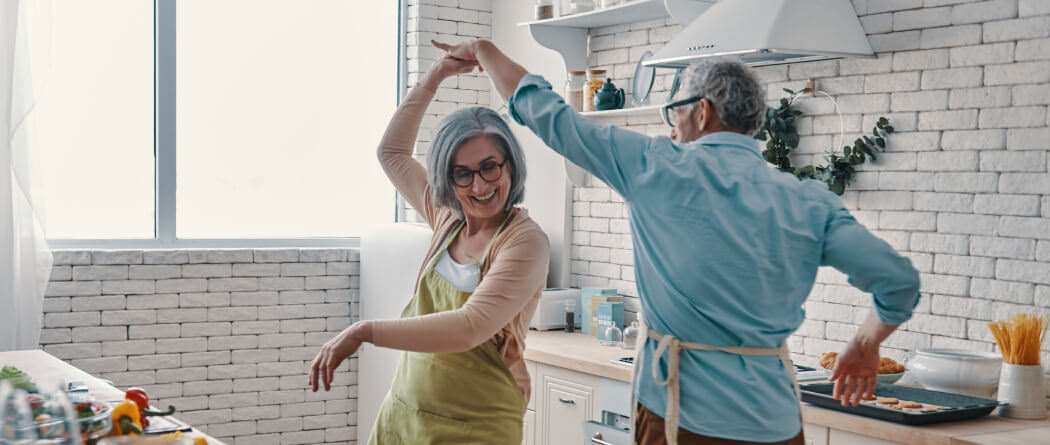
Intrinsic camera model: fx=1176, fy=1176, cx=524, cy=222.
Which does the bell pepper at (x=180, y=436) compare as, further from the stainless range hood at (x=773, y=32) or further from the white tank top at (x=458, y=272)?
the stainless range hood at (x=773, y=32)

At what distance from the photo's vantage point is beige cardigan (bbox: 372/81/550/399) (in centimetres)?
228

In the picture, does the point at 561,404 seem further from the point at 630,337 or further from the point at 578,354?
the point at 630,337

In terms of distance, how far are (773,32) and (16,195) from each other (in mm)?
2918

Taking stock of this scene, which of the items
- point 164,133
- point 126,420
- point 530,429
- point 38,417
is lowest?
point 530,429

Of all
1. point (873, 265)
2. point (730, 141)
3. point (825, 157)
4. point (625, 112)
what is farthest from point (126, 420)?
point (625, 112)

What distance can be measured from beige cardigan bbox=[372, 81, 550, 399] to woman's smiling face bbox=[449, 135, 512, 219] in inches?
2.6

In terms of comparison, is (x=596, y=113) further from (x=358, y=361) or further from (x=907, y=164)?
(x=358, y=361)

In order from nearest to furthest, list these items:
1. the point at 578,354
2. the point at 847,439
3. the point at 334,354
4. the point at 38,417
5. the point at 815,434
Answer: the point at 38,417 → the point at 334,354 → the point at 847,439 → the point at 815,434 → the point at 578,354

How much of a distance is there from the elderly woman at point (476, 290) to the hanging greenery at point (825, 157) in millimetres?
1630

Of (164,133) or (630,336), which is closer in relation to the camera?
(630,336)

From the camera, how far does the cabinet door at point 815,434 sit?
3.30 metres

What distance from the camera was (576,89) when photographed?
4953 millimetres

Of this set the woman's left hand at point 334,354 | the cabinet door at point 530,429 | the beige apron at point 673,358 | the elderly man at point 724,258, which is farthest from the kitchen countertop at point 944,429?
the woman's left hand at point 334,354

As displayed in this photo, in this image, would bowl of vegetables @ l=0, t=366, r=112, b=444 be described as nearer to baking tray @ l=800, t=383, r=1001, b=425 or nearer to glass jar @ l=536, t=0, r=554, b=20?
baking tray @ l=800, t=383, r=1001, b=425
